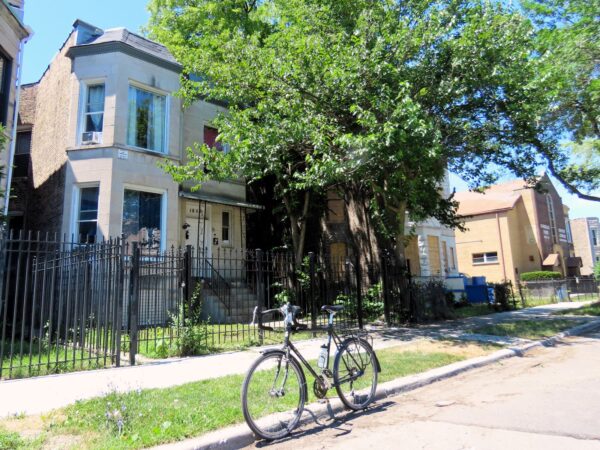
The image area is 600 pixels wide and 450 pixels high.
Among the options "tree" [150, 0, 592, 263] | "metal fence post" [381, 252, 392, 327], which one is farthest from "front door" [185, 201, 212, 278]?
"metal fence post" [381, 252, 392, 327]

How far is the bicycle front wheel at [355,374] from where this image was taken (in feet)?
18.0

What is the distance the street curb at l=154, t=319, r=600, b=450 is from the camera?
14.2ft

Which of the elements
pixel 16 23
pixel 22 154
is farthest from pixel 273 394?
pixel 22 154

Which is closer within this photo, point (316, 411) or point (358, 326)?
point (316, 411)

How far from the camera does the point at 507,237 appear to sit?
35.1 metres

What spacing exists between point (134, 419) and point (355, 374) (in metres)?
2.63

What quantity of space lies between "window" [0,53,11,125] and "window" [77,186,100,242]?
9.79ft

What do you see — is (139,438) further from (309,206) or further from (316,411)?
(309,206)

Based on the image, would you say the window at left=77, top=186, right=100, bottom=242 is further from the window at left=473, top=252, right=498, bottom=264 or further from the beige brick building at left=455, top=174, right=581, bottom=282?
the window at left=473, top=252, right=498, bottom=264

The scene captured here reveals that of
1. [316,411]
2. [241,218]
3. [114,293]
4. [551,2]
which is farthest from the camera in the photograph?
[241,218]

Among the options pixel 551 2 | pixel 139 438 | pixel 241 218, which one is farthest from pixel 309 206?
pixel 139 438

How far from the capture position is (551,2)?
55.6 feet

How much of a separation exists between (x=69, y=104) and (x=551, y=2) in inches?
697

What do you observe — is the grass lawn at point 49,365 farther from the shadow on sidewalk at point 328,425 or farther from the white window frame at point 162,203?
the white window frame at point 162,203
